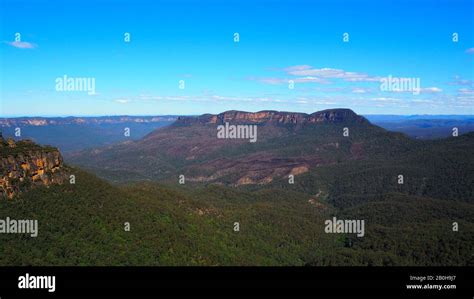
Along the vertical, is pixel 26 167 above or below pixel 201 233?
above

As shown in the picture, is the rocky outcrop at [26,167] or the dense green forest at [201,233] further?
the rocky outcrop at [26,167]

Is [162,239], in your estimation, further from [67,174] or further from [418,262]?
[418,262]

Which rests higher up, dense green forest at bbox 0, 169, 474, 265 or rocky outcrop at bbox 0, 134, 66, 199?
rocky outcrop at bbox 0, 134, 66, 199

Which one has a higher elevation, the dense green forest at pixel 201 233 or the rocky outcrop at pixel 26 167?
the rocky outcrop at pixel 26 167

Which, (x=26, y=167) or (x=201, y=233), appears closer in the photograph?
(x=26, y=167)

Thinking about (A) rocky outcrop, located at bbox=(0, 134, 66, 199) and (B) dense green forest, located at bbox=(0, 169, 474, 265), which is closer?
(B) dense green forest, located at bbox=(0, 169, 474, 265)
